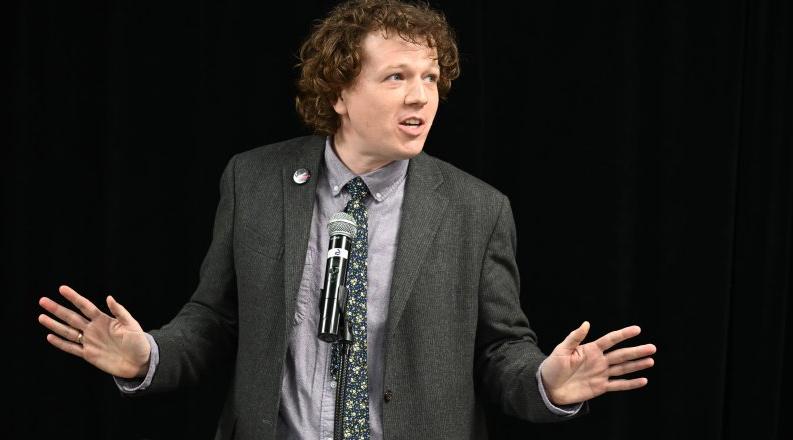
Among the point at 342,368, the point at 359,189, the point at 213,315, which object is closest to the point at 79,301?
the point at 213,315

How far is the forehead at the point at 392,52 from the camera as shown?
7.82 feet

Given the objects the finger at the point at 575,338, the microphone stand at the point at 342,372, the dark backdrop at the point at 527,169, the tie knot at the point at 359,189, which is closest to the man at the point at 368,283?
the tie knot at the point at 359,189

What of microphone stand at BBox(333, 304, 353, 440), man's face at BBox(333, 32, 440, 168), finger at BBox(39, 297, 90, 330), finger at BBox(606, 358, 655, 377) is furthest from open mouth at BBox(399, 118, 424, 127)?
finger at BBox(39, 297, 90, 330)

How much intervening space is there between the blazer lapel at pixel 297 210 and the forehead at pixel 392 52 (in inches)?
11.0

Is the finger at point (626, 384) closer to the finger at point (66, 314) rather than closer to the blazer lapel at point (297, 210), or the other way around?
the blazer lapel at point (297, 210)

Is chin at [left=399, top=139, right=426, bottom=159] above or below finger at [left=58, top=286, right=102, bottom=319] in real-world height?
above

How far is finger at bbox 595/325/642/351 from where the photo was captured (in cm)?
201

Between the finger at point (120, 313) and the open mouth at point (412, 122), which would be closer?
the finger at point (120, 313)

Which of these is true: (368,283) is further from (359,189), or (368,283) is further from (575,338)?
(575,338)

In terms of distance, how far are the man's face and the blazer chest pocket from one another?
1.06 ft

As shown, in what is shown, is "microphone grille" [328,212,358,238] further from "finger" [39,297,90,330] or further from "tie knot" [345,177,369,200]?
"finger" [39,297,90,330]

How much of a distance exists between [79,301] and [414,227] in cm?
79

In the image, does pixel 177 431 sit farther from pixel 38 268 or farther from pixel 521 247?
pixel 521 247

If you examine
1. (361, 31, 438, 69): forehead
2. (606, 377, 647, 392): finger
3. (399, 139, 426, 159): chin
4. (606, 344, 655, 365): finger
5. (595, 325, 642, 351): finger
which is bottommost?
(606, 377, 647, 392): finger
